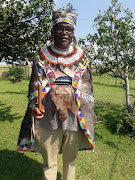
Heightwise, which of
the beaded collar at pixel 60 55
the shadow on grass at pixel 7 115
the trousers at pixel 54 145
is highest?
the beaded collar at pixel 60 55

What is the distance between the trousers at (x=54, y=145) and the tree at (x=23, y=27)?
297cm

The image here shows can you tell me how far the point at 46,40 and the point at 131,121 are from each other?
10.1 feet

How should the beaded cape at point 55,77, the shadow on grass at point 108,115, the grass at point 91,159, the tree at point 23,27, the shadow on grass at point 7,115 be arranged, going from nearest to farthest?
the beaded cape at point 55,77 → the grass at point 91,159 → the tree at point 23,27 → the shadow on grass at point 108,115 → the shadow on grass at point 7,115

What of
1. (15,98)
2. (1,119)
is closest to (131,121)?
(1,119)

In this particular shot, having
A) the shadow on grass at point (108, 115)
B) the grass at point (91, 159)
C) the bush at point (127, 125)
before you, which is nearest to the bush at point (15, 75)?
the shadow on grass at point (108, 115)

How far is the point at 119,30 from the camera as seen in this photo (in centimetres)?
507

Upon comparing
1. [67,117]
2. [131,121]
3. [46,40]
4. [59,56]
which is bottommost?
[131,121]

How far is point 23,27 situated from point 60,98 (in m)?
3.14

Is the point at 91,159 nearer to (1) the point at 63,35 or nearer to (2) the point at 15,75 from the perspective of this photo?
(1) the point at 63,35

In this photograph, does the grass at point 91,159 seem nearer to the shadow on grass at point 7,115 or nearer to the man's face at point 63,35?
the shadow on grass at point 7,115

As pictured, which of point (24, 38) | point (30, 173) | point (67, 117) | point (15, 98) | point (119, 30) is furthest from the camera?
point (15, 98)

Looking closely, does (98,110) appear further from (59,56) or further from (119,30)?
(59,56)

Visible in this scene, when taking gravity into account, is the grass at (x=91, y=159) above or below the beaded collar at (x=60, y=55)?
below

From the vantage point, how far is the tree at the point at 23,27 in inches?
170
